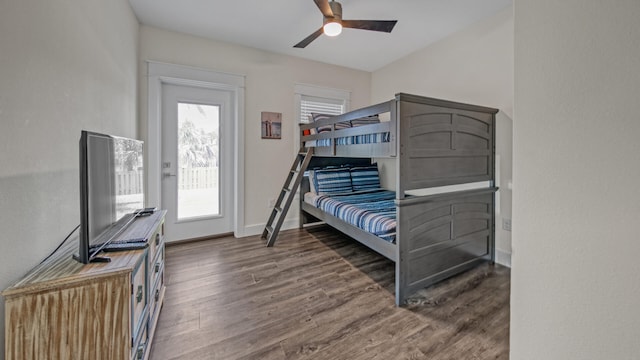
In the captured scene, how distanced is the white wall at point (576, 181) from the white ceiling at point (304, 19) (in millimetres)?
2065

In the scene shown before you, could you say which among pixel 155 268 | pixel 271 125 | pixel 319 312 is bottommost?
pixel 319 312

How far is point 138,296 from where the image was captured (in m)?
1.20

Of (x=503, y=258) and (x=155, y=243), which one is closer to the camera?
(x=155, y=243)

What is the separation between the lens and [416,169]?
203 cm

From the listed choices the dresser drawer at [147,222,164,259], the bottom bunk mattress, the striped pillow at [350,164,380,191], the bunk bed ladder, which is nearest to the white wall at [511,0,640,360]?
the bottom bunk mattress

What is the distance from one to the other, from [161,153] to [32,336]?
8.30ft

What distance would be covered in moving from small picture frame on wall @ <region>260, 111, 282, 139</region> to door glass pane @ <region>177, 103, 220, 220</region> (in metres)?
0.60

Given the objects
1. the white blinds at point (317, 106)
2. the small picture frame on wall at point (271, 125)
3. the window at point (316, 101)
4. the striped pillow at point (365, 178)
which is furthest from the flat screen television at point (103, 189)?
the striped pillow at point (365, 178)

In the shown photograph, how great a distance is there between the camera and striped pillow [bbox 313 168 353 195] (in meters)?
3.48

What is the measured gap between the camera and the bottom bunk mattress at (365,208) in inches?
83.9

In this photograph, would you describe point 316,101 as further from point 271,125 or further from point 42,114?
point 42,114

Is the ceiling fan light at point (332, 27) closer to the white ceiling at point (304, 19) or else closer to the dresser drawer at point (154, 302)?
the white ceiling at point (304, 19)

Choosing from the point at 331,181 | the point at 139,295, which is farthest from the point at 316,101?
the point at 139,295

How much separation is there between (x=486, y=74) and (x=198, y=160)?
3.54 m
